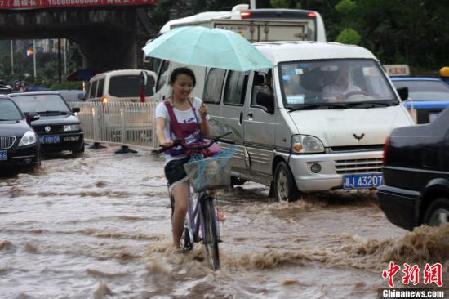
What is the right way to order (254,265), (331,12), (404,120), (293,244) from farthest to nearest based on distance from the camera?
(331,12) → (404,120) → (293,244) → (254,265)

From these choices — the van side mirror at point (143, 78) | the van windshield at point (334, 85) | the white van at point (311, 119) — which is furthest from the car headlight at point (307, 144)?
the van side mirror at point (143, 78)

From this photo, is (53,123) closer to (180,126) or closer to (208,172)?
(180,126)

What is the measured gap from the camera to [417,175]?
24.8 ft

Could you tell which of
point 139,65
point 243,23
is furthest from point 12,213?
point 139,65

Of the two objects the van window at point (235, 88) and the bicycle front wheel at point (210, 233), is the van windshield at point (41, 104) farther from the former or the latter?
the bicycle front wheel at point (210, 233)

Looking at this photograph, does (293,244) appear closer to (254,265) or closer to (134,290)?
(254,265)

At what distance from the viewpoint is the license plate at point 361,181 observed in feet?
36.3

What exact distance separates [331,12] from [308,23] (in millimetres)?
19915

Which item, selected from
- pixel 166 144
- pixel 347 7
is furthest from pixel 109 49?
pixel 166 144

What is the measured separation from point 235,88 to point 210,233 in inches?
227

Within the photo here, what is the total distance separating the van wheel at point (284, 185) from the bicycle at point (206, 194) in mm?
3386

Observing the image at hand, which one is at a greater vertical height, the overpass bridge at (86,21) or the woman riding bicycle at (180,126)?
the overpass bridge at (86,21)

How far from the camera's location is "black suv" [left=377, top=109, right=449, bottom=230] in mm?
7258

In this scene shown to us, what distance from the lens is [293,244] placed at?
908 cm
